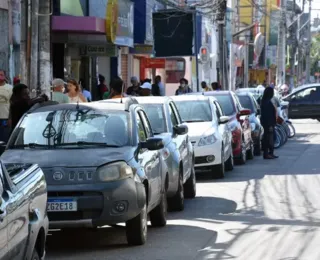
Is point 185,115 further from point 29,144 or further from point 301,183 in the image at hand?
point 29,144

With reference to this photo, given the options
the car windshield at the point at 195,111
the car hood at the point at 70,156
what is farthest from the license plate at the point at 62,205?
the car windshield at the point at 195,111

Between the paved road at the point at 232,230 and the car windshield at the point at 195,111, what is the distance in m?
1.39

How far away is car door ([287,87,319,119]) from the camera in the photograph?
42.9 meters

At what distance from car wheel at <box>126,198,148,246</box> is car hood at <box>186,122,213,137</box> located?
321 inches

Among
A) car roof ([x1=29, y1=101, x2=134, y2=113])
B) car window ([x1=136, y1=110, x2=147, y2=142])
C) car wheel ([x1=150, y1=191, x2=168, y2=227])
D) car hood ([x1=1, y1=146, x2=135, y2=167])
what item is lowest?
car wheel ([x1=150, y1=191, x2=168, y2=227])

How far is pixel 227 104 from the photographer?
23.8 m

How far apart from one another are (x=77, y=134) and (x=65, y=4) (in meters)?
18.0

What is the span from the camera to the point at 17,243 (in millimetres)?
7602

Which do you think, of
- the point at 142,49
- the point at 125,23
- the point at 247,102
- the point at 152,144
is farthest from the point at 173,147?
the point at 142,49

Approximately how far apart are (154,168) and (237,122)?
1085cm

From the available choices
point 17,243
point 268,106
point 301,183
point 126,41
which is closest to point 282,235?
point 17,243

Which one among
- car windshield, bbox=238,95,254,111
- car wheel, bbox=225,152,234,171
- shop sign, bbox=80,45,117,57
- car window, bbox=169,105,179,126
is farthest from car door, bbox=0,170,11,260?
shop sign, bbox=80,45,117,57

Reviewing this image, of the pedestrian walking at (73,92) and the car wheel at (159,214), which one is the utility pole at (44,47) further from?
the car wheel at (159,214)

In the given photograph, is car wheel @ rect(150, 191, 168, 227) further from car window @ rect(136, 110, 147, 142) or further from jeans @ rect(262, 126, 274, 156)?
jeans @ rect(262, 126, 274, 156)
